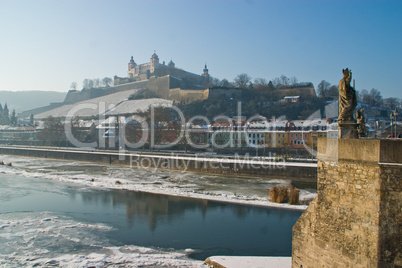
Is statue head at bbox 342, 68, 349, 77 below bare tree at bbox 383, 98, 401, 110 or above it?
below

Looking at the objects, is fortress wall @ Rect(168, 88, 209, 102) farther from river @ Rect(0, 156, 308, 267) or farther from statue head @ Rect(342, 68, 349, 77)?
statue head @ Rect(342, 68, 349, 77)

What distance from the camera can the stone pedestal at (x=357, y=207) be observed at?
144 inches

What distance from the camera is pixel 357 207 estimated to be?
157 inches

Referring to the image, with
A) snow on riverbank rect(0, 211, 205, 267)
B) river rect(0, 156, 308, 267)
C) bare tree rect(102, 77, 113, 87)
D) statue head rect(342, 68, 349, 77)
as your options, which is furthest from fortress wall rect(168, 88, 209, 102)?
statue head rect(342, 68, 349, 77)

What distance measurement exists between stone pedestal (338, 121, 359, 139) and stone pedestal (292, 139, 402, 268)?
0.69ft

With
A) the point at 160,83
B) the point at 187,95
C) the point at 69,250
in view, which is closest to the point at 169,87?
the point at 160,83

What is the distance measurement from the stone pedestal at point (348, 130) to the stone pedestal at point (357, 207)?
210 millimetres

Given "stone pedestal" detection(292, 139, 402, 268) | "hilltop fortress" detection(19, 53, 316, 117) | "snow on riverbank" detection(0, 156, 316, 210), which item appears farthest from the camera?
"hilltop fortress" detection(19, 53, 316, 117)

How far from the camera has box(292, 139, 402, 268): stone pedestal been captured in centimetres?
366

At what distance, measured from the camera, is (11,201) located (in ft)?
54.3

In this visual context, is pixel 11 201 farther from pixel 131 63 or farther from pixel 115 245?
pixel 131 63

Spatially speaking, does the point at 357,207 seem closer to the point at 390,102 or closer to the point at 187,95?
the point at 187,95

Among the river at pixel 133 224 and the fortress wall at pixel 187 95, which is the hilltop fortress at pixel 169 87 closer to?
the fortress wall at pixel 187 95

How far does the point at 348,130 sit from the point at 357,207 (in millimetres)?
1009
